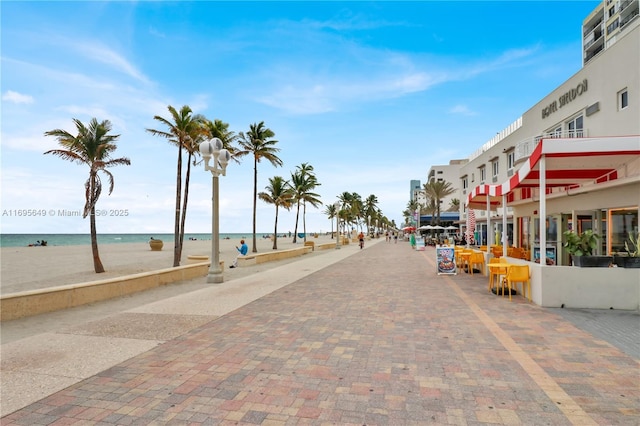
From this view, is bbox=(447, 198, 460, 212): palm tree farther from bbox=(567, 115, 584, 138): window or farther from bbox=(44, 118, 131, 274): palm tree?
bbox=(44, 118, 131, 274): palm tree

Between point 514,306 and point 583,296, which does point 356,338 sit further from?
point 583,296

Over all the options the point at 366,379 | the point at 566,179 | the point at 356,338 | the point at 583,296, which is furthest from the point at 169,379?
the point at 566,179

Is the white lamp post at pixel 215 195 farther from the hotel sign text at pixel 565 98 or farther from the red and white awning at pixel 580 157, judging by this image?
the hotel sign text at pixel 565 98

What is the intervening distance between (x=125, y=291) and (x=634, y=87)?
60.1ft

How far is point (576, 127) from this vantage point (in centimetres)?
1722


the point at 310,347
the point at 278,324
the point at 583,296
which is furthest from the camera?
the point at 583,296

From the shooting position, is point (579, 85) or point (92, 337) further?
point (579, 85)

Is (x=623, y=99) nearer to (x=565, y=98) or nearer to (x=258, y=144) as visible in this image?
(x=565, y=98)

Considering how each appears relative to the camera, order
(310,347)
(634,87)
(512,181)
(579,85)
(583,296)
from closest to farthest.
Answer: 1. (310,347)
2. (583,296)
3. (512,181)
4. (634,87)
5. (579,85)

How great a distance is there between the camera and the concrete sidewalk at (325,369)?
3428mm

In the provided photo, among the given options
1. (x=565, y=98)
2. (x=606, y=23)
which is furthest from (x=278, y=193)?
(x=606, y=23)

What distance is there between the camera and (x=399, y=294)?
31.6ft

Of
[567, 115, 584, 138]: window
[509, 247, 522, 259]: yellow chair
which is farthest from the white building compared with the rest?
[509, 247, 522, 259]: yellow chair

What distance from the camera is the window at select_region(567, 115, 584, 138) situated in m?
16.6
